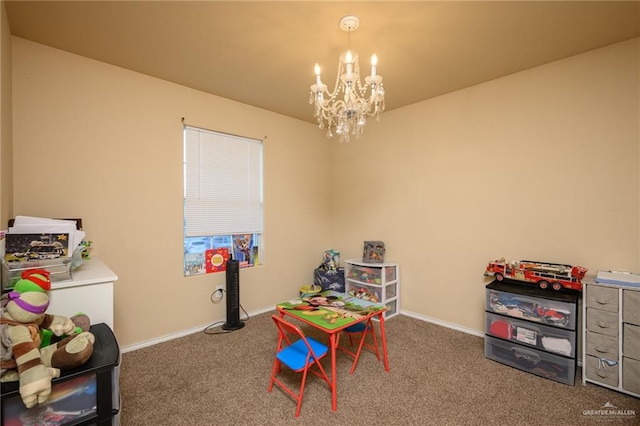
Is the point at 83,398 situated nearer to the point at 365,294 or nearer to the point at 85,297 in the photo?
the point at 85,297

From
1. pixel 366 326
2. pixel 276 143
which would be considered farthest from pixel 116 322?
pixel 276 143

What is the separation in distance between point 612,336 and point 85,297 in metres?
3.44

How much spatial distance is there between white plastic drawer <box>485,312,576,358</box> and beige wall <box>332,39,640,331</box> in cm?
53

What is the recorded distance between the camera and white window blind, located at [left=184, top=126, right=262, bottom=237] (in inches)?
125

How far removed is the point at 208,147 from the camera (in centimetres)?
330

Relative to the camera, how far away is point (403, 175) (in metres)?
3.71

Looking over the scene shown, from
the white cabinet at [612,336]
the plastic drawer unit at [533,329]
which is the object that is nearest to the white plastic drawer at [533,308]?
the plastic drawer unit at [533,329]

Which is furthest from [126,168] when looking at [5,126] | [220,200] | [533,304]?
[533,304]

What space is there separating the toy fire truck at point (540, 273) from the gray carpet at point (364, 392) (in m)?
0.73

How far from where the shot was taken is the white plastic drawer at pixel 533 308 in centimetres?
223

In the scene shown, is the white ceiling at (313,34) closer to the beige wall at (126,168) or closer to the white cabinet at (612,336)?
the beige wall at (126,168)

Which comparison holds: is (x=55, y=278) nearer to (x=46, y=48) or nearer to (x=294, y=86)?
(x=46, y=48)

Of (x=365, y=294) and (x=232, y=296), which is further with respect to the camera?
(x=365, y=294)

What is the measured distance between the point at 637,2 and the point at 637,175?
4.01 ft
